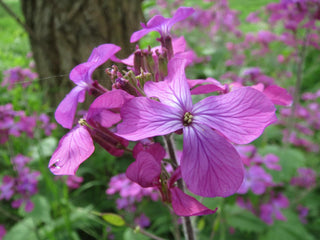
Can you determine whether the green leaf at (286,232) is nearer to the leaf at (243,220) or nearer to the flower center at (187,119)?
the leaf at (243,220)

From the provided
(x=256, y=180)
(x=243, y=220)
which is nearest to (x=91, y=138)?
(x=256, y=180)

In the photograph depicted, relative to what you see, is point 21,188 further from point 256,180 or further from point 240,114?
point 240,114

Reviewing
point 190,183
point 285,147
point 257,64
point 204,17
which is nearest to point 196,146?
point 190,183

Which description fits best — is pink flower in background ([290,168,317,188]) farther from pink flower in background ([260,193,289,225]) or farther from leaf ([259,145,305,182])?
pink flower in background ([260,193,289,225])

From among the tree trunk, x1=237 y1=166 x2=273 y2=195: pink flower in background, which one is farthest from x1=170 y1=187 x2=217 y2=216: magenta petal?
the tree trunk

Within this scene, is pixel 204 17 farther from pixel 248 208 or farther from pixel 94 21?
pixel 248 208

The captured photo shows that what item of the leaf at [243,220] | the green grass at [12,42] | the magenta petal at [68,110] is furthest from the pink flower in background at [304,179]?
the green grass at [12,42]
